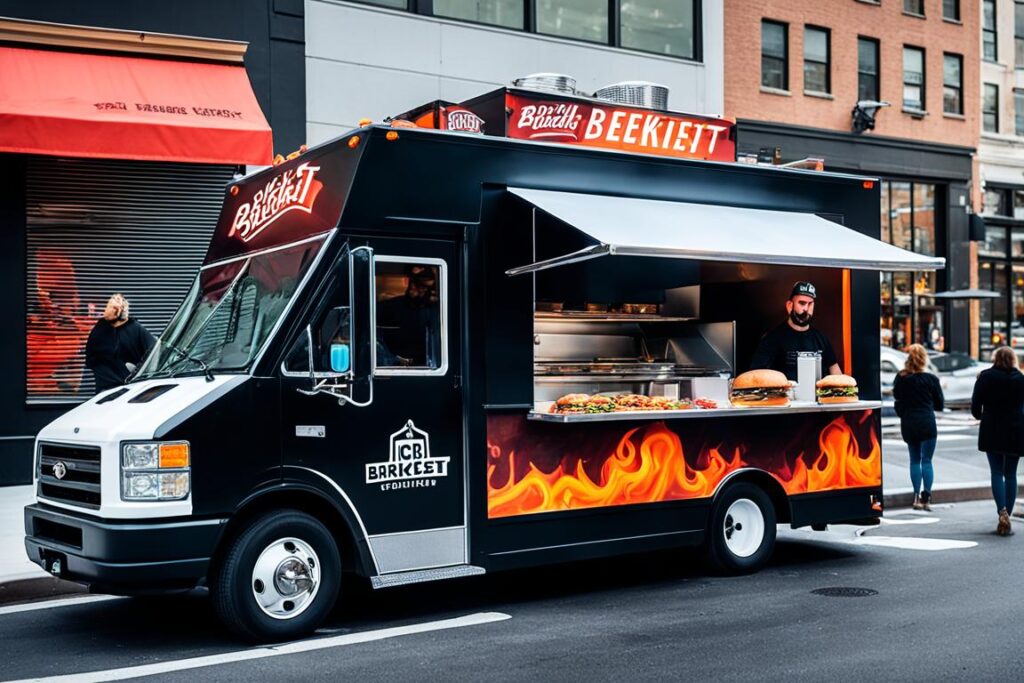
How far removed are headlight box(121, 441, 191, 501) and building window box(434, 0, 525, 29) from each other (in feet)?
41.4

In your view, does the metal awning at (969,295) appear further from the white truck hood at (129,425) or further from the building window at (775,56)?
the white truck hood at (129,425)

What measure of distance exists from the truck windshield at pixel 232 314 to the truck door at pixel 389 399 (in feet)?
0.89

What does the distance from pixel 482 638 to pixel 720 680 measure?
1.58 meters

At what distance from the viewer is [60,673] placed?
615cm

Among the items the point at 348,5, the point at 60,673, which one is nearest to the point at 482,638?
the point at 60,673

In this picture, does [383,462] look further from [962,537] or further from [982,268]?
[982,268]

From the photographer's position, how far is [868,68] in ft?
95.1

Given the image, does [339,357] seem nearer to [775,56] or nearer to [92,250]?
[92,250]

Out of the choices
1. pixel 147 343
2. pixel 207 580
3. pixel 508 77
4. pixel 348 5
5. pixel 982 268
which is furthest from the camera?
pixel 982 268

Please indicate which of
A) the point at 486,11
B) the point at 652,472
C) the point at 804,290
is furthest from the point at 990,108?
the point at 652,472

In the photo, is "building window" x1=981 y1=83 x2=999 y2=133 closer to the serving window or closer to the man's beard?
the man's beard

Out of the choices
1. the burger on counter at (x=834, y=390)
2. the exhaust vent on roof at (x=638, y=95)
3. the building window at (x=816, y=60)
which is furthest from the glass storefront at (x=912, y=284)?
the burger on counter at (x=834, y=390)

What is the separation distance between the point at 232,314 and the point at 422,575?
2056mm

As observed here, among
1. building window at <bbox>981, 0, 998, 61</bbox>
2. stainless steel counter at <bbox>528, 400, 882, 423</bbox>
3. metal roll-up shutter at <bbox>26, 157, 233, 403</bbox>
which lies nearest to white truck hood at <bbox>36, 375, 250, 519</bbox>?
stainless steel counter at <bbox>528, 400, 882, 423</bbox>
